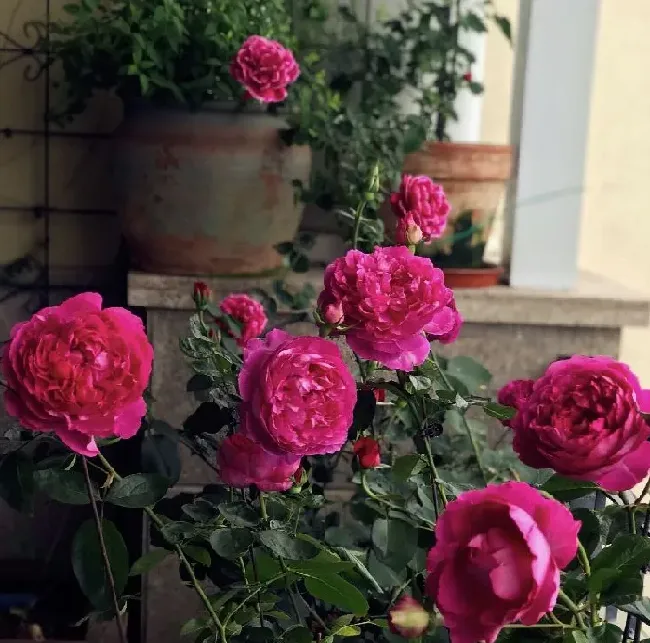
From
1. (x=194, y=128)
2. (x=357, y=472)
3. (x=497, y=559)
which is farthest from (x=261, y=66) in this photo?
(x=497, y=559)

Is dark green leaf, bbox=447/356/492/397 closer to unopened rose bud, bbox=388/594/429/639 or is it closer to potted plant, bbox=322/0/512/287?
potted plant, bbox=322/0/512/287

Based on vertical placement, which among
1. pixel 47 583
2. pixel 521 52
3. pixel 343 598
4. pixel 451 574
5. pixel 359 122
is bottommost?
pixel 47 583

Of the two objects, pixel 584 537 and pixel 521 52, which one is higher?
pixel 521 52

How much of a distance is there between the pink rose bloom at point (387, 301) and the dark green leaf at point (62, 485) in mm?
268

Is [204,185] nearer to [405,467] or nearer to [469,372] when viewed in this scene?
[469,372]

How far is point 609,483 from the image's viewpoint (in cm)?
56

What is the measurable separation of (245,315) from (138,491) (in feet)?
1.28

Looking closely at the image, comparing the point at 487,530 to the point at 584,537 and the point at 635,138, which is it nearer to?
the point at 584,537

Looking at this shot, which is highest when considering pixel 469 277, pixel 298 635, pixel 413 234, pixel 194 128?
pixel 194 128

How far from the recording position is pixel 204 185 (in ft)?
4.44

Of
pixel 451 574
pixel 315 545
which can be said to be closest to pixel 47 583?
pixel 315 545

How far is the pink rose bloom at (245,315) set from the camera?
3.47 feet

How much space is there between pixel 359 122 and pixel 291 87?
13 cm

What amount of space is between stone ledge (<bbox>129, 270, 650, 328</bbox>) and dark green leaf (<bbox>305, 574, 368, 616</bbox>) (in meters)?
0.73
